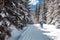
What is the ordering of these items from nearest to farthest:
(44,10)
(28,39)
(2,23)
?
(2,23) < (28,39) < (44,10)

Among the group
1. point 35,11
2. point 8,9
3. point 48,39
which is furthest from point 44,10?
point 8,9

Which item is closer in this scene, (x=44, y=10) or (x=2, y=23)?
(x=2, y=23)

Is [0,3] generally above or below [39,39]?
above

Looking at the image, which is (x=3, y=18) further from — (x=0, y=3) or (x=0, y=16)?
(x=0, y=3)

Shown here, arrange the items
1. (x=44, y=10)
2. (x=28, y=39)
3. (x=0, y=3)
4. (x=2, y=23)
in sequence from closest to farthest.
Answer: (x=2, y=23) → (x=0, y=3) → (x=28, y=39) → (x=44, y=10)

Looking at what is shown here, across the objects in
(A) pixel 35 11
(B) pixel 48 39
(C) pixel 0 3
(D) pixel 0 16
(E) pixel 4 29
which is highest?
(C) pixel 0 3

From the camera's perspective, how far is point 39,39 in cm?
1353

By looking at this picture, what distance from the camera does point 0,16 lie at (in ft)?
30.5

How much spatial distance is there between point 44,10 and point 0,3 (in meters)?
46.4

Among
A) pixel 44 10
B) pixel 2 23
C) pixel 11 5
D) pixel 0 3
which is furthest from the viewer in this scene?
pixel 44 10

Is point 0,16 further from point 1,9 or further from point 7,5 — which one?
point 7,5

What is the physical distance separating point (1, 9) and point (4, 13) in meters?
0.27

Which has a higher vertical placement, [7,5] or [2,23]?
[7,5]

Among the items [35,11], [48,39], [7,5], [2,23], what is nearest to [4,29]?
[2,23]
